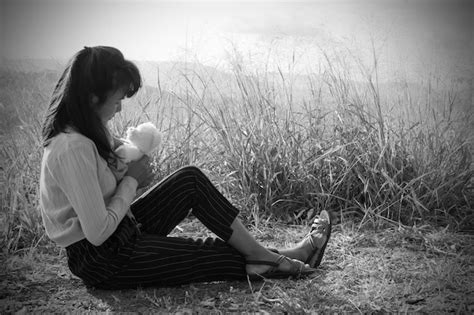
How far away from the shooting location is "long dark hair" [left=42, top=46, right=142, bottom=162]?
1951 millimetres

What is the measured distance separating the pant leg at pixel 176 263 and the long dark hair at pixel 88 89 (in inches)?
19.4

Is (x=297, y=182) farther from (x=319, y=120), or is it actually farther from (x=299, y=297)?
(x=299, y=297)

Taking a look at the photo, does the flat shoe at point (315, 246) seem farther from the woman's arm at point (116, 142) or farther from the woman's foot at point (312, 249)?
the woman's arm at point (116, 142)

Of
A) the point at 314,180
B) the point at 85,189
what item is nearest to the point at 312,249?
the point at 314,180

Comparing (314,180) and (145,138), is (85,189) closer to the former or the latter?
(145,138)

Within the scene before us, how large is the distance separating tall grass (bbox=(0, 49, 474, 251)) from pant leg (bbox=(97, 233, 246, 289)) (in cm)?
85

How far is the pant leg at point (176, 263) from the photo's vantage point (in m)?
2.18

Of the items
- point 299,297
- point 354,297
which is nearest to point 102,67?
point 299,297

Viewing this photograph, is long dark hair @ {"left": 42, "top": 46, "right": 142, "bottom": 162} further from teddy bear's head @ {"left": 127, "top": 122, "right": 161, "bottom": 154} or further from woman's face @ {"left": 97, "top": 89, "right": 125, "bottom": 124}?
teddy bear's head @ {"left": 127, "top": 122, "right": 161, "bottom": 154}

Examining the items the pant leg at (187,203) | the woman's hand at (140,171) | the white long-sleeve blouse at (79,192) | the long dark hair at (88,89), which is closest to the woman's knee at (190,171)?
the pant leg at (187,203)

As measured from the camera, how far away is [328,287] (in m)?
2.34

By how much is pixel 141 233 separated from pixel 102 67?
747 millimetres

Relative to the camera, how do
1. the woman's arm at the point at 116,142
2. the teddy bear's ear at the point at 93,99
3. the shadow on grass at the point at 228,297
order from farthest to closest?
the woman's arm at the point at 116,142 → the shadow on grass at the point at 228,297 → the teddy bear's ear at the point at 93,99

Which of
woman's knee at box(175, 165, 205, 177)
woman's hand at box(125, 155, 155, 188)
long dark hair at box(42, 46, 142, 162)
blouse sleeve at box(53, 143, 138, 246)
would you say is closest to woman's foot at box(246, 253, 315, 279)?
woman's knee at box(175, 165, 205, 177)
